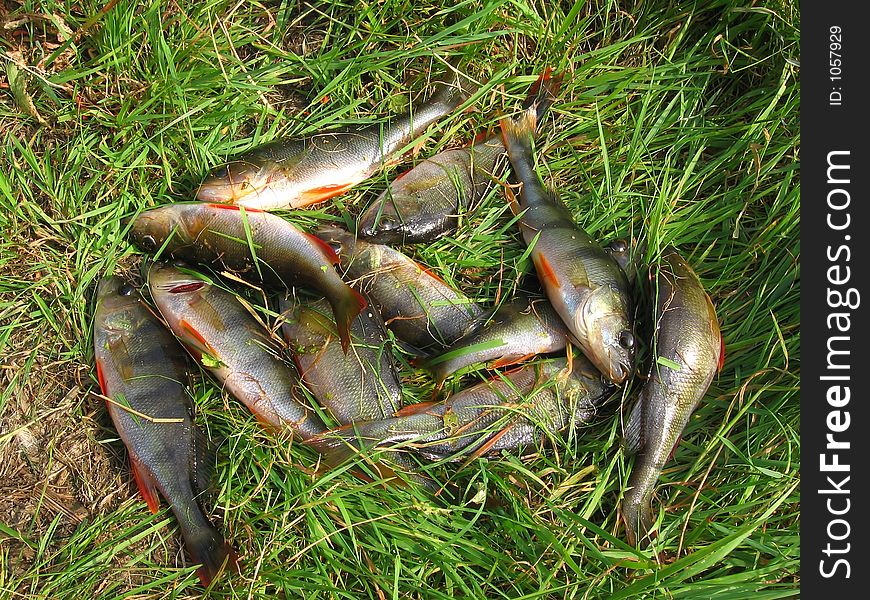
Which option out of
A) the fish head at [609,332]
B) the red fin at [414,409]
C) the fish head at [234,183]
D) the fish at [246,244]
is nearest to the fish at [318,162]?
the fish head at [234,183]

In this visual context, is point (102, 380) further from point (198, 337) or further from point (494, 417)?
point (494, 417)

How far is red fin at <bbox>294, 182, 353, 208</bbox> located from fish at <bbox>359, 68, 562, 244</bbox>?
0.55 feet

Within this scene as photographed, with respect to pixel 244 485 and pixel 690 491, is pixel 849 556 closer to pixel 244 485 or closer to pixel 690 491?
pixel 690 491

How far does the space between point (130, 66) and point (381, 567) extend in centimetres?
257

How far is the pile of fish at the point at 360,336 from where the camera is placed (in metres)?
2.93

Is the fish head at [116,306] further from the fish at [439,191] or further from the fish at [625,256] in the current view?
the fish at [625,256]

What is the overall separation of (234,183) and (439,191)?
95 centimetres

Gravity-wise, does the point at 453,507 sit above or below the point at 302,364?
below

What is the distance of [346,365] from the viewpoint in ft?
9.82

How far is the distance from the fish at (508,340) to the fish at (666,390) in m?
0.43

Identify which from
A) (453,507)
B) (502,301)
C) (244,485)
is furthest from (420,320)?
(244,485)

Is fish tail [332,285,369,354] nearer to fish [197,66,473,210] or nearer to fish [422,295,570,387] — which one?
fish [422,295,570,387]

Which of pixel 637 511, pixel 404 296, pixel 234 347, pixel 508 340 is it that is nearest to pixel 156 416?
pixel 234 347

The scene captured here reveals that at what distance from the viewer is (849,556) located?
292 cm
